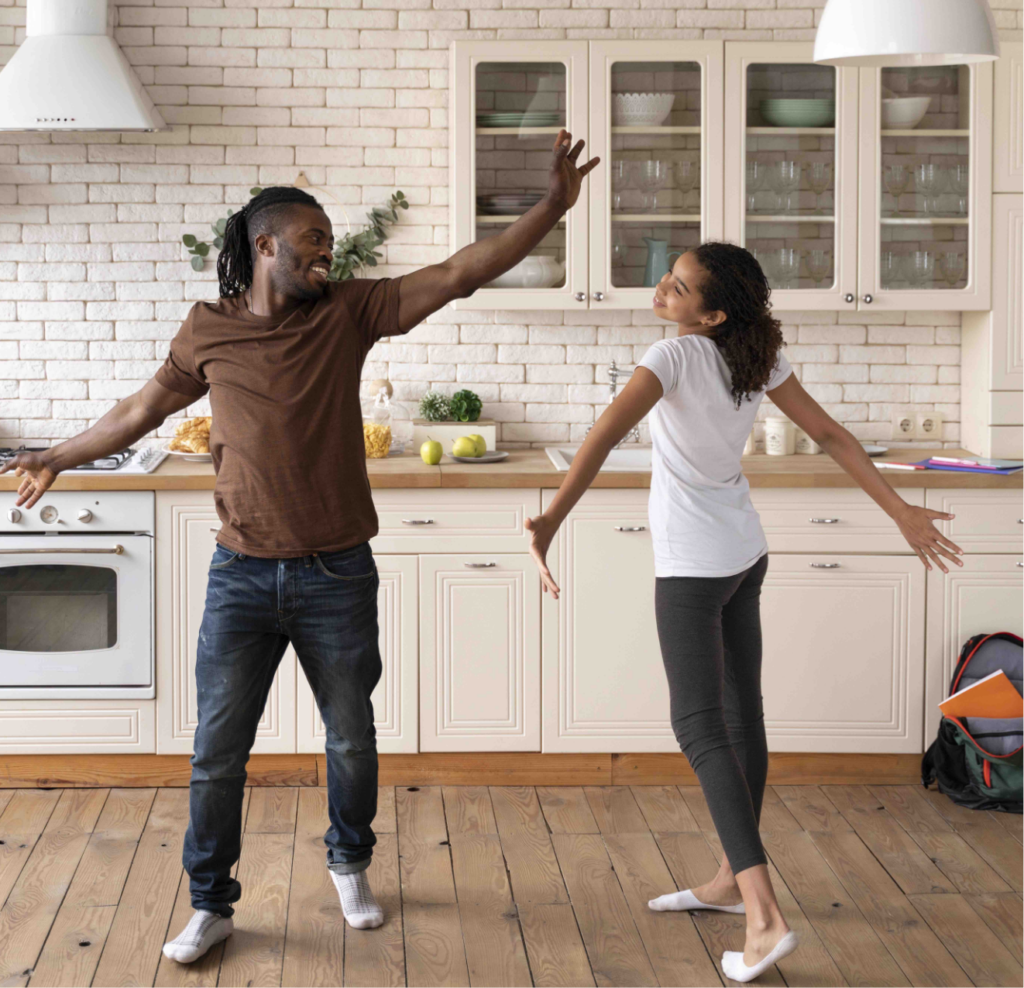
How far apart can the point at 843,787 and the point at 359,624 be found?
1.73 m

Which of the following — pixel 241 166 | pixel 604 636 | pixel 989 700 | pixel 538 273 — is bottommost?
pixel 989 700

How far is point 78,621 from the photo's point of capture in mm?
3219

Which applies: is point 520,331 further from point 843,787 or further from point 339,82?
point 843,787

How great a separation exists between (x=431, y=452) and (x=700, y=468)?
1262 mm

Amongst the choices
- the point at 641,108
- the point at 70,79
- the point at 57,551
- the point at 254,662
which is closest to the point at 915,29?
the point at 641,108

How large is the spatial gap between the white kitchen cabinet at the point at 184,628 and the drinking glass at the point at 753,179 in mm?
1837

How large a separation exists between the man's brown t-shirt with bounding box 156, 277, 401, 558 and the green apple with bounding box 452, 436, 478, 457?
1.15 metres

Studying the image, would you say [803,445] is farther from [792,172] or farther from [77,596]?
[77,596]

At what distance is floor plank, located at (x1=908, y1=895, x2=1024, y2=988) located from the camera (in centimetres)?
223

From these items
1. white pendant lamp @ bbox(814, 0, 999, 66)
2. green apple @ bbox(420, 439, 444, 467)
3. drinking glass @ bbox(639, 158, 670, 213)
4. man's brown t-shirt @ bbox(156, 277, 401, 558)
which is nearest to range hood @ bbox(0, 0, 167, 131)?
green apple @ bbox(420, 439, 444, 467)

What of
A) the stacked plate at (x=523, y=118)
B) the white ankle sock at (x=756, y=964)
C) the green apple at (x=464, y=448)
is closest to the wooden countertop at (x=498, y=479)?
the green apple at (x=464, y=448)

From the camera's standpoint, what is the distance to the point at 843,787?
3326 mm

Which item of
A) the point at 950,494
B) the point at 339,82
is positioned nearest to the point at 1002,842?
the point at 950,494

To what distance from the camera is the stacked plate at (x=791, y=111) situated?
3.49 meters
